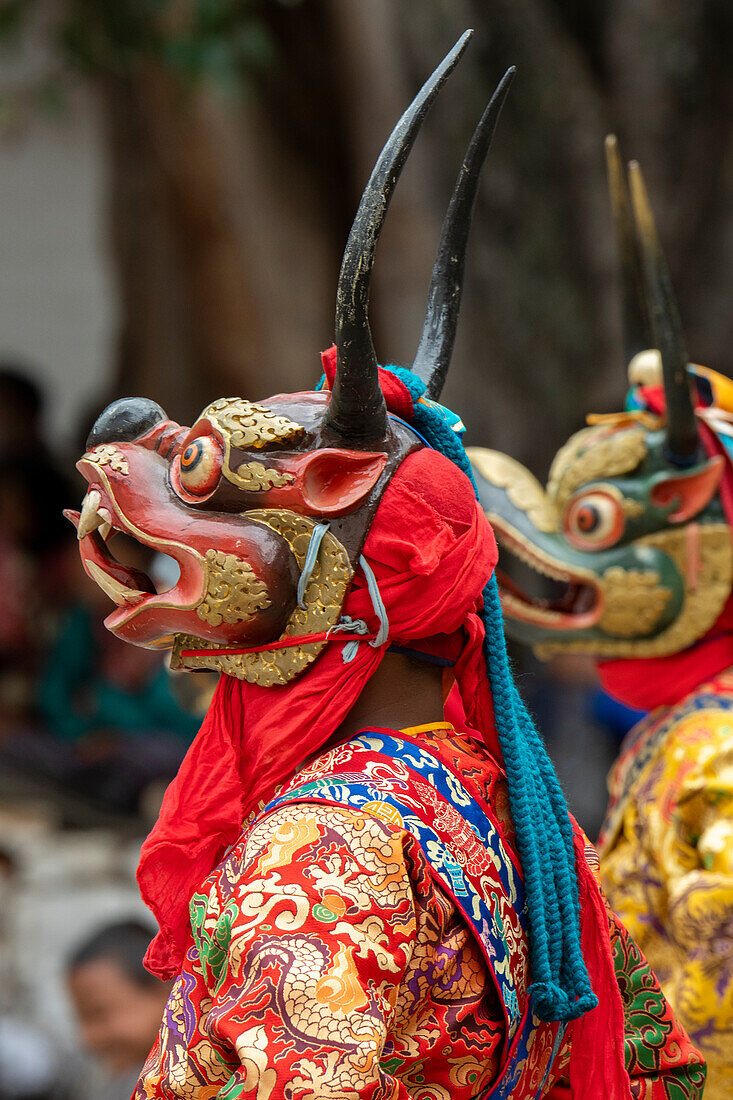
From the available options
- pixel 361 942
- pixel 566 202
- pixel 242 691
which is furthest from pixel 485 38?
pixel 361 942

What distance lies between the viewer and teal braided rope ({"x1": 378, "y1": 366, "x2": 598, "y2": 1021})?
125 cm

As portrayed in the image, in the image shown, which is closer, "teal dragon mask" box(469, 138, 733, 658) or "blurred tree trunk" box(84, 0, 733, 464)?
"teal dragon mask" box(469, 138, 733, 658)

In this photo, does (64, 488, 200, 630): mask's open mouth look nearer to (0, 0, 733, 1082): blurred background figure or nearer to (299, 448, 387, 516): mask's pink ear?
(299, 448, 387, 516): mask's pink ear

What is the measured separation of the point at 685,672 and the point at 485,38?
2803mm

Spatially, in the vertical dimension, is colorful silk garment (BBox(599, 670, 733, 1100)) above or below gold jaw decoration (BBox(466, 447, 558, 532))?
below

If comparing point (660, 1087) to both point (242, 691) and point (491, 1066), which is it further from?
point (242, 691)

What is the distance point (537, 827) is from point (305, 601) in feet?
1.02

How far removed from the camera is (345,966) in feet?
3.49

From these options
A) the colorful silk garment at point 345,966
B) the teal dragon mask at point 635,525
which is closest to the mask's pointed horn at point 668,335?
the teal dragon mask at point 635,525

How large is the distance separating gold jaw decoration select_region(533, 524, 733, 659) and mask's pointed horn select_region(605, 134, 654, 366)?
0.39 m

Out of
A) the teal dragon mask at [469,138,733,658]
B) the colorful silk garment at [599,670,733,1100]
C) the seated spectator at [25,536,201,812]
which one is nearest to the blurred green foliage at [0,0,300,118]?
the seated spectator at [25,536,201,812]

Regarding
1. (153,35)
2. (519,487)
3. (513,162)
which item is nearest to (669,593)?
(519,487)

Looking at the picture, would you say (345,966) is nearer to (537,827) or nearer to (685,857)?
(537,827)

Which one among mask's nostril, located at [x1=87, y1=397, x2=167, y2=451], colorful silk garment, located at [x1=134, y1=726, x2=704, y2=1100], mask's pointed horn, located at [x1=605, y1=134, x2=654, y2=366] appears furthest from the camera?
mask's pointed horn, located at [x1=605, y1=134, x2=654, y2=366]
